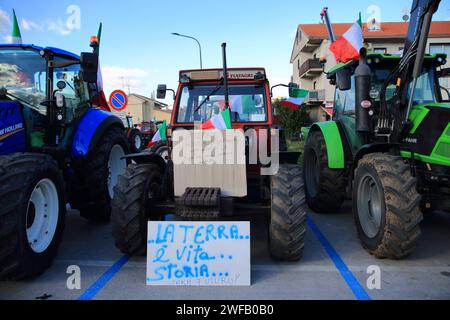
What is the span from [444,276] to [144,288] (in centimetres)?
297

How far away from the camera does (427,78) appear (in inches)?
194

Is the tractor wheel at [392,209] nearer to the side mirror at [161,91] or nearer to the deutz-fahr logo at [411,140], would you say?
the deutz-fahr logo at [411,140]

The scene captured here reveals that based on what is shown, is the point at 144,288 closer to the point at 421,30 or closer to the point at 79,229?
the point at 79,229

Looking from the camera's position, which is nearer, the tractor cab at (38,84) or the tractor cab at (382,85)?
the tractor cab at (38,84)

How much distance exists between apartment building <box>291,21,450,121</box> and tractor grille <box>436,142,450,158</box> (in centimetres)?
2107

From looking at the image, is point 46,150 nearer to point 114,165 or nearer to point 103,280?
point 114,165

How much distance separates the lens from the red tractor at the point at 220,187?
11.7ft

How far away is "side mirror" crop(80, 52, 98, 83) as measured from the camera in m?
4.22

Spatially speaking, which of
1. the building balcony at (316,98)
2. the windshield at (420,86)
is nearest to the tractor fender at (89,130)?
the windshield at (420,86)

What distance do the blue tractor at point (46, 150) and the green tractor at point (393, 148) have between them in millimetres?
3193

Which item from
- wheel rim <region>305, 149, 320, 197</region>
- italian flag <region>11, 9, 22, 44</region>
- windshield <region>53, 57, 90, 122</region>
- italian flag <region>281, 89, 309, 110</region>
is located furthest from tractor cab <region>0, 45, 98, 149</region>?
wheel rim <region>305, 149, 320, 197</region>

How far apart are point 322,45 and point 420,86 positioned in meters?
27.8

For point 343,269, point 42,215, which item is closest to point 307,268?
point 343,269

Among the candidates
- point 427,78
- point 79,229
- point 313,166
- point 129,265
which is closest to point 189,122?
point 129,265
